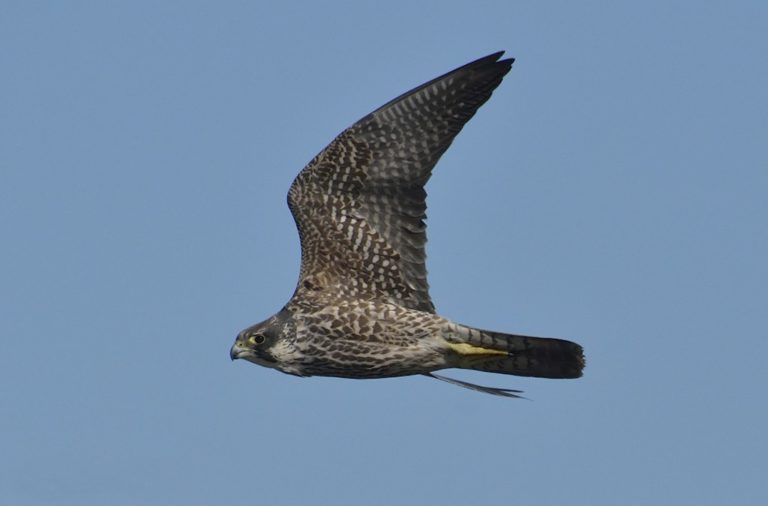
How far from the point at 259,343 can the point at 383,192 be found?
2028 millimetres

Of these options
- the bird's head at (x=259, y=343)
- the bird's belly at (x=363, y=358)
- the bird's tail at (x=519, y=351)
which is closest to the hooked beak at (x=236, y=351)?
the bird's head at (x=259, y=343)

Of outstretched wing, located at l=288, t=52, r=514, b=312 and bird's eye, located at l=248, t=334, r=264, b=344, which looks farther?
outstretched wing, located at l=288, t=52, r=514, b=312

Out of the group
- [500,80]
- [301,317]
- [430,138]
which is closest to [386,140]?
[430,138]

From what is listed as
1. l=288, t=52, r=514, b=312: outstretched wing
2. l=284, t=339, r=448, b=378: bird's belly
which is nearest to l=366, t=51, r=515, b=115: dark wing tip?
l=288, t=52, r=514, b=312: outstretched wing

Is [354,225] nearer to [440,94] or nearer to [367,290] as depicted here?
[367,290]

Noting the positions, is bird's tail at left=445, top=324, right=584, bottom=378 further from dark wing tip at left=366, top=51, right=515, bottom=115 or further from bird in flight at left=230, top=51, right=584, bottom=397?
dark wing tip at left=366, top=51, right=515, bottom=115

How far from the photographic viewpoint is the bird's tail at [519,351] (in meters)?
10.2

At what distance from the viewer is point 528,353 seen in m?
10.3

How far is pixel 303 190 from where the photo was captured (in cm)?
1070

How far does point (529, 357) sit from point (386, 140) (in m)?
2.64

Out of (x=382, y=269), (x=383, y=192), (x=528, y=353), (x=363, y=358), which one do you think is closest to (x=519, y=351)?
(x=528, y=353)

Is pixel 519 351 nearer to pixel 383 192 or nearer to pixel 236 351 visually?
pixel 383 192

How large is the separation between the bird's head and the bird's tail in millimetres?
1732

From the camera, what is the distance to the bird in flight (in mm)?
10219
